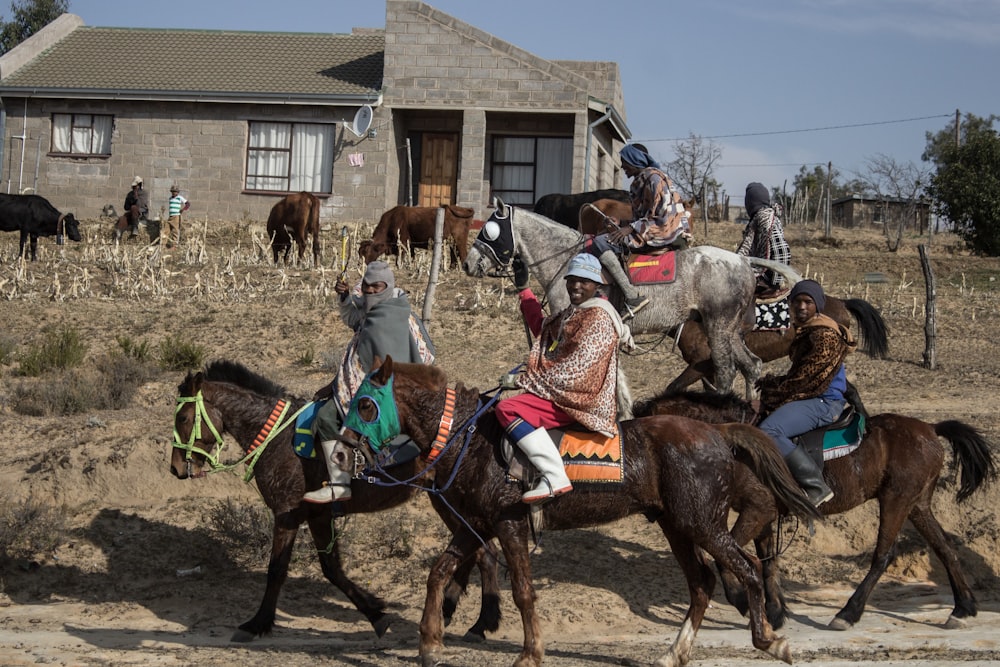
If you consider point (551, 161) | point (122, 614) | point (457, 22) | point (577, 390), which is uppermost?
point (457, 22)

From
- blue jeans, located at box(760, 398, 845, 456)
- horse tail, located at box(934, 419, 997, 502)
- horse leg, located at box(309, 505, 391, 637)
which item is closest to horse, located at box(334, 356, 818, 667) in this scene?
blue jeans, located at box(760, 398, 845, 456)

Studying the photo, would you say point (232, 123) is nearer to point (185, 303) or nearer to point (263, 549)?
point (185, 303)

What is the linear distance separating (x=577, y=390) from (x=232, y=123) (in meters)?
22.8

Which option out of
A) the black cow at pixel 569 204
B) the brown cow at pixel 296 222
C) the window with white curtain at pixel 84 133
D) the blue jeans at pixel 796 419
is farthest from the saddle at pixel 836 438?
the window with white curtain at pixel 84 133

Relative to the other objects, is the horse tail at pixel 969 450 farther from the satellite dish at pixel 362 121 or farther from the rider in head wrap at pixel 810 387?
the satellite dish at pixel 362 121

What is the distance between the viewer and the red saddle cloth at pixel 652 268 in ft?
34.7

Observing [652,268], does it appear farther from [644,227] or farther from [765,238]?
[765,238]

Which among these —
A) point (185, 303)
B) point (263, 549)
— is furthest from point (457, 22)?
point (263, 549)

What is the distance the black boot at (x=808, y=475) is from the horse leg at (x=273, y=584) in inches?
142

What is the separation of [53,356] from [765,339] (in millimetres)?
9580

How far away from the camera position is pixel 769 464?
24.1 feet

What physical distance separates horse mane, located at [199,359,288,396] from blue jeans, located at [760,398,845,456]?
367 centimetres

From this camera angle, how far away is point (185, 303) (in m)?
18.5

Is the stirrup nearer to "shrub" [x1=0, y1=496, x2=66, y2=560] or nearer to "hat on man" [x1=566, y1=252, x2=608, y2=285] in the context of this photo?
"hat on man" [x1=566, y1=252, x2=608, y2=285]
